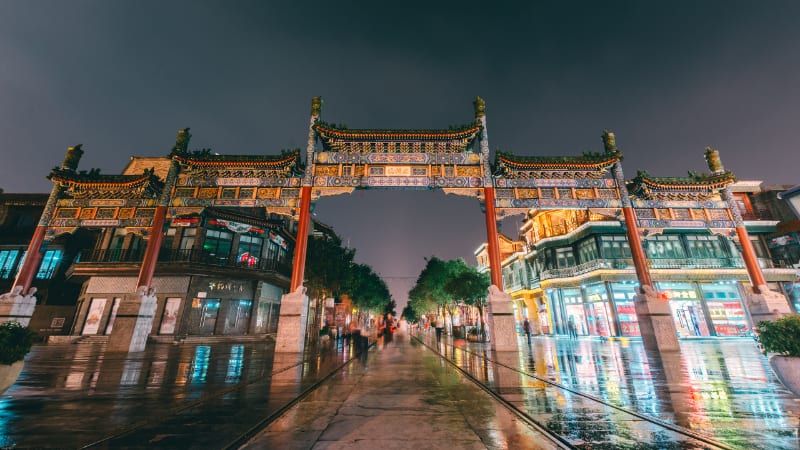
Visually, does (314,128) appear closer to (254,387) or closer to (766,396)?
(254,387)

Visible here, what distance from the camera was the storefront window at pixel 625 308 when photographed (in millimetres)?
24297

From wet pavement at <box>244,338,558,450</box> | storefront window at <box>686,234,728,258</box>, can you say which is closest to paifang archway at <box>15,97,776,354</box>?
wet pavement at <box>244,338,558,450</box>

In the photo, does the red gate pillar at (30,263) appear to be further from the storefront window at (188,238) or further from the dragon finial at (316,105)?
the dragon finial at (316,105)

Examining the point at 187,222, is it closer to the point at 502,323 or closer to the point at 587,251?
the point at 502,323

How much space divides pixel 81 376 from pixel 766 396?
13967 millimetres

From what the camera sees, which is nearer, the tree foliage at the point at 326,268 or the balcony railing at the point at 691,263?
the tree foliage at the point at 326,268

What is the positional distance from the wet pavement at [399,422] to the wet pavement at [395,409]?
0.8 inches

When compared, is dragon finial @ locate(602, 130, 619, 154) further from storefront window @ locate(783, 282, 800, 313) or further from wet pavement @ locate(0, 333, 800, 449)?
storefront window @ locate(783, 282, 800, 313)

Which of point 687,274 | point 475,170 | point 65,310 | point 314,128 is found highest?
point 314,128

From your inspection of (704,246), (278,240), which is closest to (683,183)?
(704,246)

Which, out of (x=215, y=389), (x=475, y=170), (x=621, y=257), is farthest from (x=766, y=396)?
(x=621, y=257)

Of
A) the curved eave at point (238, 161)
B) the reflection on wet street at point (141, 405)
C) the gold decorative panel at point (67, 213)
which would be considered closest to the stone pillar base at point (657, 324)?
the reflection on wet street at point (141, 405)

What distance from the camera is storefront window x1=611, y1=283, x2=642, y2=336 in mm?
24297

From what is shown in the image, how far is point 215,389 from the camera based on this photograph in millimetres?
5859
